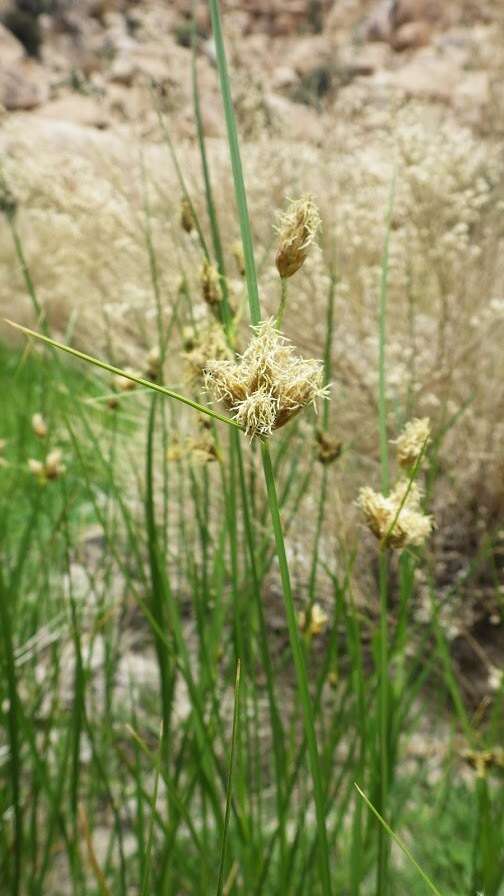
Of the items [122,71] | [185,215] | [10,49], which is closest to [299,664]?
[185,215]

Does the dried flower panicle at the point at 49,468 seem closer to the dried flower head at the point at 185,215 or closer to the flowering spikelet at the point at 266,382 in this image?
the dried flower head at the point at 185,215

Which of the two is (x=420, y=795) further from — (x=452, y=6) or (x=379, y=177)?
(x=452, y=6)

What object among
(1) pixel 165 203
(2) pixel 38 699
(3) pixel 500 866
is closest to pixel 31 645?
(2) pixel 38 699

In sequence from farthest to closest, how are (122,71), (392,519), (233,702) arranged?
1. (122,71)
2. (233,702)
3. (392,519)

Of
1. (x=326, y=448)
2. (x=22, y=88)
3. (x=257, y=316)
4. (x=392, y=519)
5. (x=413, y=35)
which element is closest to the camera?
(x=257, y=316)

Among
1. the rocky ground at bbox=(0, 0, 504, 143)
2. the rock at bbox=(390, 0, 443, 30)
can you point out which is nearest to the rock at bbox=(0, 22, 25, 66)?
the rocky ground at bbox=(0, 0, 504, 143)

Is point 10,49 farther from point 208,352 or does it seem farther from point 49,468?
point 208,352

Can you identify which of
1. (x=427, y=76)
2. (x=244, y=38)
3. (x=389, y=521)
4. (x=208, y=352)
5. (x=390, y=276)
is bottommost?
(x=389, y=521)
